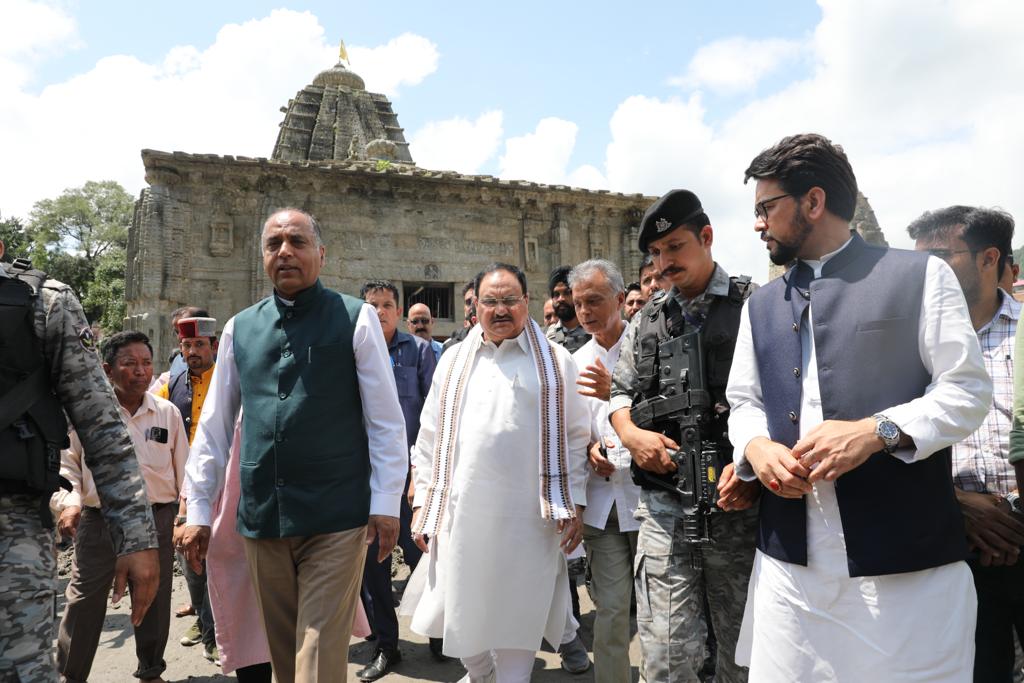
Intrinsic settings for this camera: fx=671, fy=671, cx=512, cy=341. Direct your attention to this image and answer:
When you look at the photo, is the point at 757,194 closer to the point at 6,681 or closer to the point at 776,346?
the point at 776,346

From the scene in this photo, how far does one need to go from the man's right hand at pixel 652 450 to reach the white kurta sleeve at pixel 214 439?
6.59ft

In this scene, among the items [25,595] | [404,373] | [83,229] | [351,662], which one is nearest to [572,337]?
[404,373]

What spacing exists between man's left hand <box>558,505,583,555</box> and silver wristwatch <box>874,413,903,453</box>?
6.03 ft

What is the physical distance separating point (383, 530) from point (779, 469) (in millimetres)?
1826

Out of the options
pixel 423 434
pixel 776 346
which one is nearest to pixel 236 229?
pixel 423 434

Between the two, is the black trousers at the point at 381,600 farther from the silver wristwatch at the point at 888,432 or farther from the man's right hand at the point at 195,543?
the silver wristwatch at the point at 888,432

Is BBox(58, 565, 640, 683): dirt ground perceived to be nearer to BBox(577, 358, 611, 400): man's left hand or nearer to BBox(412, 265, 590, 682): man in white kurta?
BBox(412, 265, 590, 682): man in white kurta

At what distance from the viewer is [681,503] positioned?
2818 mm

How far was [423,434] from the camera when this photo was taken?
395cm

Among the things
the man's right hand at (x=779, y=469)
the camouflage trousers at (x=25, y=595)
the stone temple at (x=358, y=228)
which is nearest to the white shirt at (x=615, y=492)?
the man's right hand at (x=779, y=469)

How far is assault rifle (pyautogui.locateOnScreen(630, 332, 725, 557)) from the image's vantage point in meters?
2.66

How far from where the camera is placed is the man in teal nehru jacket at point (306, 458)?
119 inches

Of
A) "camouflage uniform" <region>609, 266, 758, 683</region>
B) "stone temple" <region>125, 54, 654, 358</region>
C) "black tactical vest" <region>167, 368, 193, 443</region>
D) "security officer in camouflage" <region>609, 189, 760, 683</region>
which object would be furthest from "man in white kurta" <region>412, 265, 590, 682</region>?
"stone temple" <region>125, 54, 654, 358</region>

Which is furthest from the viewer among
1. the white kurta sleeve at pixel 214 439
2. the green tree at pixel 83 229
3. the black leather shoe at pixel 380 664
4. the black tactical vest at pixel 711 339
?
the green tree at pixel 83 229
